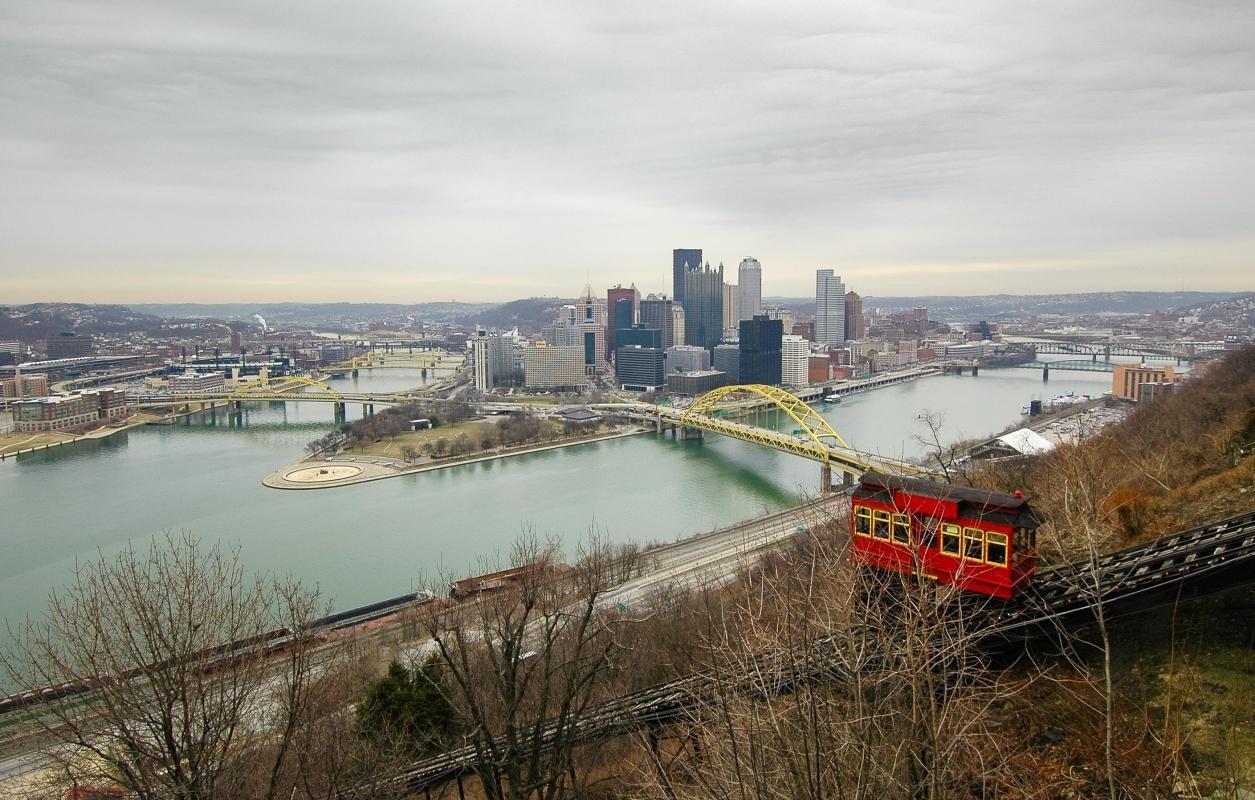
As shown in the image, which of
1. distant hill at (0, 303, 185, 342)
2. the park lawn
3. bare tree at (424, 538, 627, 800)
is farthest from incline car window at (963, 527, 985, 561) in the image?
distant hill at (0, 303, 185, 342)

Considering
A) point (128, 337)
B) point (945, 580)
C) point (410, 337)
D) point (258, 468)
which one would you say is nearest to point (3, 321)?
point (128, 337)

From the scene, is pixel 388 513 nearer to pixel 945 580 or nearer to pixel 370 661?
pixel 370 661

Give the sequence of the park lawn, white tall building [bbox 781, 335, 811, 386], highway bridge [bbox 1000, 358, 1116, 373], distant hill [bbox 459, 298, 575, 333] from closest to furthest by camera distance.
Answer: the park lawn, white tall building [bbox 781, 335, 811, 386], highway bridge [bbox 1000, 358, 1116, 373], distant hill [bbox 459, 298, 575, 333]

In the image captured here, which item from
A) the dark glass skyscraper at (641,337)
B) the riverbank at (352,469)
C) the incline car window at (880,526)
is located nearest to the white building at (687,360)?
the dark glass skyscraper at (641,337)

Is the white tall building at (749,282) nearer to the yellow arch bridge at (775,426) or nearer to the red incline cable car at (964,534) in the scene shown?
the yellow arch bridge at (775,426)

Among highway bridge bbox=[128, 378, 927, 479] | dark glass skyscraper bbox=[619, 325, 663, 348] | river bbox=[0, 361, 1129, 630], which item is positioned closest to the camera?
river bbox=[0, 361, 1129, 630]

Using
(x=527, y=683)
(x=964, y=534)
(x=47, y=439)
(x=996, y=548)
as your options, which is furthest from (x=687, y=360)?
(x=527, y=683)

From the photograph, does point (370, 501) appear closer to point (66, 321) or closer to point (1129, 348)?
point (1129, 348)

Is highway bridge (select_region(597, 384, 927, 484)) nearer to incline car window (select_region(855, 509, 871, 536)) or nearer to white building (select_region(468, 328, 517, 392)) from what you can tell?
incline car window (select_region(855, 509, 871, 536))

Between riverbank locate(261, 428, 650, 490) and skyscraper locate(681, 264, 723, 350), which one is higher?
skyscraper locate(681, 264, 723, 350)
